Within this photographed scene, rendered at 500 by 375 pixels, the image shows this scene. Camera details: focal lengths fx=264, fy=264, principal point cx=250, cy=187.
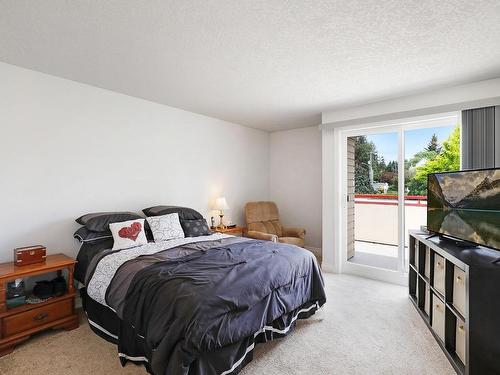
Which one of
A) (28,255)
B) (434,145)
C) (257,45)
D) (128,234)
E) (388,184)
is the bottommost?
(28,255)

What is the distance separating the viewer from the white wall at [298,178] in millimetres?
5070

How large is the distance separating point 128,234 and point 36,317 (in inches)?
39.4

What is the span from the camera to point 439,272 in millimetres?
2371

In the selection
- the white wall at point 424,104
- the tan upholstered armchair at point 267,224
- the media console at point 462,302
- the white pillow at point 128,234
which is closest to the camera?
the media console at point 462,302

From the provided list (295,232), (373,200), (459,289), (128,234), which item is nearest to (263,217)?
(295,232)

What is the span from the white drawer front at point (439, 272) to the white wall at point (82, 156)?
126 inches

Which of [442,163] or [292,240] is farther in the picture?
[292,240]

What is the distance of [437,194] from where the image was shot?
2707mm

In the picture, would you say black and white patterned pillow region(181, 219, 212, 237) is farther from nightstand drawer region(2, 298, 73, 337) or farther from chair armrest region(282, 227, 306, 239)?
chair armrest region(282, 227, 306, 239)

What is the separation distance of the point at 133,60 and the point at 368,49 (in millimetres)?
2136

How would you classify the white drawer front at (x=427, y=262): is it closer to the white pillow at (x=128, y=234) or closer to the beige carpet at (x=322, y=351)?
the beige carpet at (x=322, y=351)

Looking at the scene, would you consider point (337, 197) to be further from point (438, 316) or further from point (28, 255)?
point (28, 255)

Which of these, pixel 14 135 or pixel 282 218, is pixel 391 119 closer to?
pixel 282 218

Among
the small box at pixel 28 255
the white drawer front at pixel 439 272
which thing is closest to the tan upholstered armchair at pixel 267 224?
the white drawer front at pixel 439 272
